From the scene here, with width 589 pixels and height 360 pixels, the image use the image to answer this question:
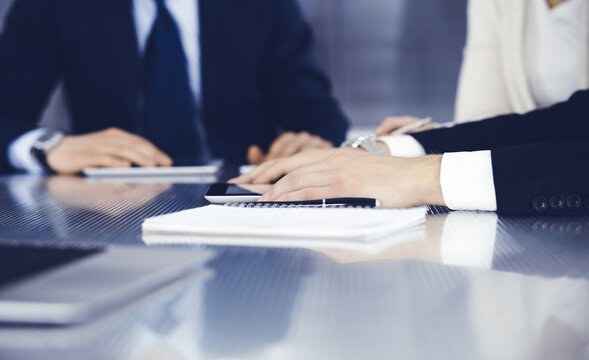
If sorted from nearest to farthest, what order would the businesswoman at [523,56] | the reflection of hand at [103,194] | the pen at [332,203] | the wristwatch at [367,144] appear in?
the pen at [332,203], the reflection of hand at [103,194], the wristwatch at [367,144], the businesswoman at [523,56]

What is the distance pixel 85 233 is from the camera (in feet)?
1.79

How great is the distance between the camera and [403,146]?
1002 mm

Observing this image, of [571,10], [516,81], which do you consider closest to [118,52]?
[516,81]

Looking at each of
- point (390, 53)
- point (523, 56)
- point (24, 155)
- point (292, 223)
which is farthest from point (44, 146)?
point (390, 53)

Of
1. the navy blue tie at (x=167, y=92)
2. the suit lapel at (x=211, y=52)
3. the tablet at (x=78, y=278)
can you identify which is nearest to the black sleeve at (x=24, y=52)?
the navy blue tie at (x=167, y=92)

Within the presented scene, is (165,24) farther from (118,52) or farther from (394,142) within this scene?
(394,142)

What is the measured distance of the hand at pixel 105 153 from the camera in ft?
4.00

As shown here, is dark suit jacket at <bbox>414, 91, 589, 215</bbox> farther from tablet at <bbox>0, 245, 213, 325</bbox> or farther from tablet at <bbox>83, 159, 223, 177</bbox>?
tablet at <bbox>83, 159, 223, 177</bbox>

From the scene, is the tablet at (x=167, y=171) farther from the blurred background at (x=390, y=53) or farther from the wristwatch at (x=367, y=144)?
the blurred background at (x=390, y=53)

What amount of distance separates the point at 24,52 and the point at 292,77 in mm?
912

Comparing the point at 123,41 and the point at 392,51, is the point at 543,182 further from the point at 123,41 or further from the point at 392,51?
the point at 392,51

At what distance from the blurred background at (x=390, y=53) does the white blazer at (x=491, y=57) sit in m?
0.65

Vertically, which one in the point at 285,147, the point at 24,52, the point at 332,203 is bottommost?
the point at 285,147

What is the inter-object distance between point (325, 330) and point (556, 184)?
1.48 ft
